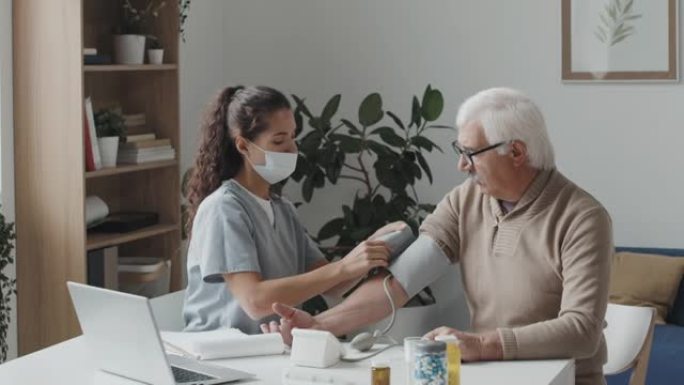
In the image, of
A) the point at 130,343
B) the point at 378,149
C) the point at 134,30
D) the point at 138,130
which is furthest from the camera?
the point at 378,149

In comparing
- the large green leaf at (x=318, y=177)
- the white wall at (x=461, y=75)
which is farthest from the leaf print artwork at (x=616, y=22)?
the large green leaf at (x=318, y=177)

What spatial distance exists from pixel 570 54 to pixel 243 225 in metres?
2.64

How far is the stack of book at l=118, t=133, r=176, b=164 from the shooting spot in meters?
4.59

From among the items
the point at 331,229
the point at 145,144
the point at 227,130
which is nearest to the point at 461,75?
the point at 331,229

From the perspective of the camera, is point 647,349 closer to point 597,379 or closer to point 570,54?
point 597,379

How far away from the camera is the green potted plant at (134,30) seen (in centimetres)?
460

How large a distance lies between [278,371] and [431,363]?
1.44 ft

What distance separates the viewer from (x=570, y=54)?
523cm

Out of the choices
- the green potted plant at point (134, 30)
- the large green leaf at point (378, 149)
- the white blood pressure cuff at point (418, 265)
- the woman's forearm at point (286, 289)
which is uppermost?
the green potted plant at point (134, 30)

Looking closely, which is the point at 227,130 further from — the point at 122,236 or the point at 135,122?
the point at 135,122

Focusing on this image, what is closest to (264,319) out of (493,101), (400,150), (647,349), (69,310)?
(493,101)

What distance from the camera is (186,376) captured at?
2.50 m

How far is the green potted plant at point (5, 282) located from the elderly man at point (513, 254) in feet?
5.19

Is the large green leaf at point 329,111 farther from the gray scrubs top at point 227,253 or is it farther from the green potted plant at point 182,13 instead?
the gray scrubs top at point 227,253
